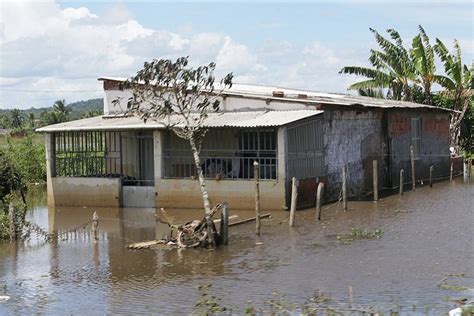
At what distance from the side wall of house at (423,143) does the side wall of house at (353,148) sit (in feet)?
2.90

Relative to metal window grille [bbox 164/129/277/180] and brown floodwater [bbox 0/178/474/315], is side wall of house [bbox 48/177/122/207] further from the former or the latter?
brown floodwater [bbox 0/178/474/315]

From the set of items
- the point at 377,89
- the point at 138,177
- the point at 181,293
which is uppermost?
the point at 377,89

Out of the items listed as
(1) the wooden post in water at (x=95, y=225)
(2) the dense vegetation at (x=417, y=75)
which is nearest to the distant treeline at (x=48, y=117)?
(2) the dense vegetation at (x=417, y=75)

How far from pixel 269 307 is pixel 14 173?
12.0m

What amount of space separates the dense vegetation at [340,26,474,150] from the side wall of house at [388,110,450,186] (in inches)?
108

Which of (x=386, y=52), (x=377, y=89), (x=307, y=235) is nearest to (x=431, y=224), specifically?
(x=307, y=235)

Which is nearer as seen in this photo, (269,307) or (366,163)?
(269,307)

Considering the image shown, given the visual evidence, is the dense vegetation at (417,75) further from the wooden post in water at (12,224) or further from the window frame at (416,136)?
the wooden post in water at (12,224)

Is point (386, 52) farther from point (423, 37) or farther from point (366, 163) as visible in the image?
point (366, 163)

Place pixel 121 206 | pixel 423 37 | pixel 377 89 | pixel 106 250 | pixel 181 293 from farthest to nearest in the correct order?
1. pixel 377 89
2. pixel 423 37
3. pixel 121 206
4. pixel 106 250
5. pixel 181 293

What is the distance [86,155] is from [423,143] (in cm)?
1316

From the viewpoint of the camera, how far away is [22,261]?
16.6 m

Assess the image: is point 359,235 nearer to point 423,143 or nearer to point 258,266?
point 258,266

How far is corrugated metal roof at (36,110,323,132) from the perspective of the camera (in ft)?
74.7
